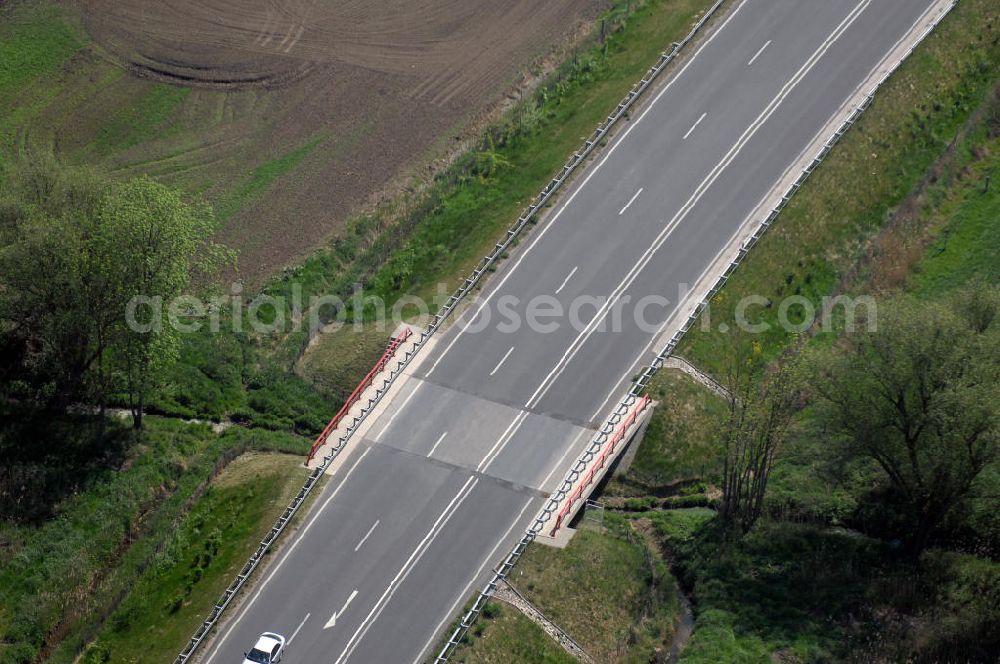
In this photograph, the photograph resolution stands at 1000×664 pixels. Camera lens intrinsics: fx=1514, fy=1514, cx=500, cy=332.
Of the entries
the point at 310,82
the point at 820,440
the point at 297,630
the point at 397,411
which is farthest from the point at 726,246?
the point at 297,630

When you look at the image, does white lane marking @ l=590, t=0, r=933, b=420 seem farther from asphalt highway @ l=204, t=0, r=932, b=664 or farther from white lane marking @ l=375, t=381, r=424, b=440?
white lane marking @ l=375, t=381, r=424, b=440

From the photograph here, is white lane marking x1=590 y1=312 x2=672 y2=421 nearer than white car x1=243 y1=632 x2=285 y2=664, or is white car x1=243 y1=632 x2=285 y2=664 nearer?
white car x1=243 y1=632 x2=285 y2=664

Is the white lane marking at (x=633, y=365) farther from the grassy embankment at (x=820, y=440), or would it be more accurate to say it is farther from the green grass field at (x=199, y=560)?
the green grass field at (x=199, y=560)

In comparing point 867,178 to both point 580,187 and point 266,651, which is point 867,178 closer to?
point 580,187

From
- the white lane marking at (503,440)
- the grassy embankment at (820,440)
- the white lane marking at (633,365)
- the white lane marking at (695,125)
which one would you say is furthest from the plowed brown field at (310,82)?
the grassy embankment at (820,440)

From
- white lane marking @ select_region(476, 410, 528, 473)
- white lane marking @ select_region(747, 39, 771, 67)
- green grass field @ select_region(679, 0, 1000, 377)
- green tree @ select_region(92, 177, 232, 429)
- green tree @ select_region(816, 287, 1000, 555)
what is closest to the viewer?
green tree @ select_region(816, 287, 1000, 555)

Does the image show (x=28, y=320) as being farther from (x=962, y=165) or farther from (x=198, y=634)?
(x=962, y=165)

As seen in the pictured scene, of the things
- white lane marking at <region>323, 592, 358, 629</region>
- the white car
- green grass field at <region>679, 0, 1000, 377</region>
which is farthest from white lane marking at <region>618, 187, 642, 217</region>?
the white car
